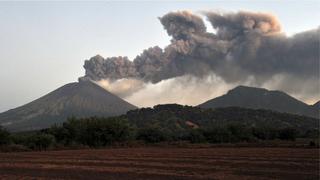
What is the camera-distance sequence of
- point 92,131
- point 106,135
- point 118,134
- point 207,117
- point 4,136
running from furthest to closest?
1. point 207,117
2. point 118,134
3. point 106,135
4. point 92,131
5. point 4,136

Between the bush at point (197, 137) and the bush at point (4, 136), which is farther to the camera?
the bush at point (197, 137)

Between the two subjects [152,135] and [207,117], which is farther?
[207,117]

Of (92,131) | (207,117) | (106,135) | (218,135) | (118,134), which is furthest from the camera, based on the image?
(207,117)

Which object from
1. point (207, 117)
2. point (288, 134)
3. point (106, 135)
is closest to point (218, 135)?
point (288, 134)

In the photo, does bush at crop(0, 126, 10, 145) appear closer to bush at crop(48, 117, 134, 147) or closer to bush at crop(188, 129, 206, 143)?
bush at crop(48, 117, 134, 147)

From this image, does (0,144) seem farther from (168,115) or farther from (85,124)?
(168,115)

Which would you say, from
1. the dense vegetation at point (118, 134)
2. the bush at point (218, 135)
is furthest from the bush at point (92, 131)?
the bush at point (218, 135)

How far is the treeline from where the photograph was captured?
220 ft

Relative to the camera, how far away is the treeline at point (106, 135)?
6700 cm

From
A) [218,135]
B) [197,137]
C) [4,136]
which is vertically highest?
[4,136]

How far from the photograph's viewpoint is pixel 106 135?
75.1 m

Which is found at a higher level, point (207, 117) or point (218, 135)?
point (207, 117)

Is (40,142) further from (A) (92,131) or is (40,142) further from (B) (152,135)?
(B) (152,135)

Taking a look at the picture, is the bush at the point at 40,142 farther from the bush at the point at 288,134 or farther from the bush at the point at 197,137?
the bush at the point at 288,134
